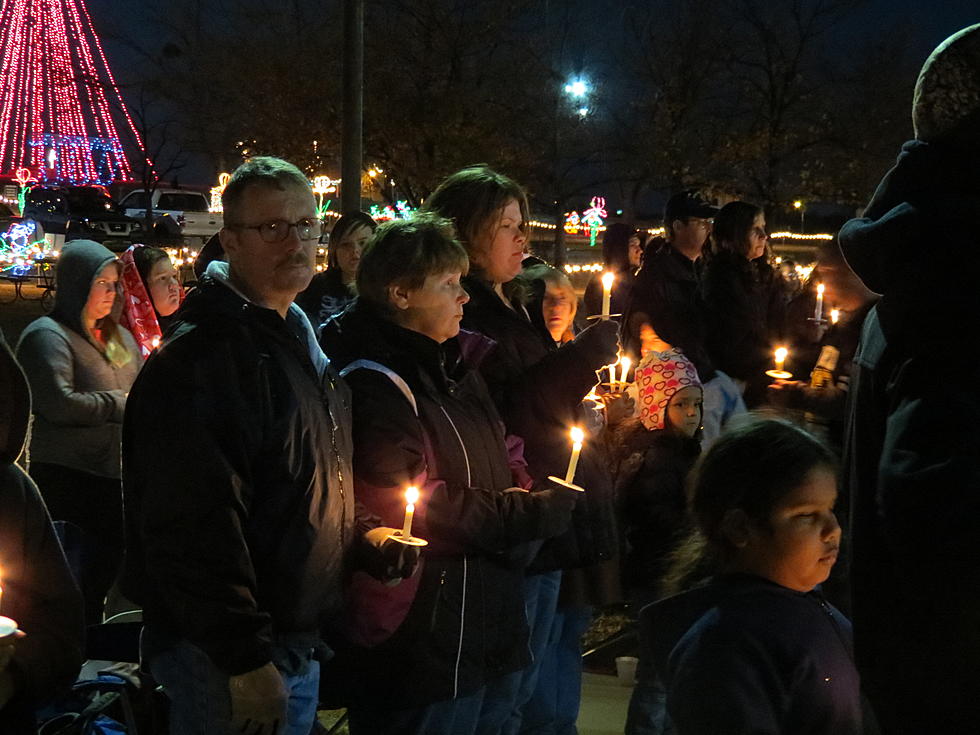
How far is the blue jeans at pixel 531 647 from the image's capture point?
133 inches

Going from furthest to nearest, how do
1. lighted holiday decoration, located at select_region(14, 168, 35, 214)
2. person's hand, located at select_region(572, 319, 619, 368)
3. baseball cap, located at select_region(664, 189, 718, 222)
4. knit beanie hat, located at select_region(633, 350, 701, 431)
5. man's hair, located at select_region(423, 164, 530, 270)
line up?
lighted holiday decoration, located at select_region(14, 168, 35, 214)
baseball cap, located at select_region(664, 189, 718, 222)
knit beanie hat, located at select_region(633, 350, 701, 431)
man's hair, located at select_region(423, 164, 530, 270)
person's hand, located at select_region(572, 319, 619, 368)

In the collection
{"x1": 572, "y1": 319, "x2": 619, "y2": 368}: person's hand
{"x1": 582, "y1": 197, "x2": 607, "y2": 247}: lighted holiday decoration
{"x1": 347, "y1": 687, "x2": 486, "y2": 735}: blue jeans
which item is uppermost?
{"x1": 582, "y1": 197, "x2": 607, "y2": 247}: lighted holiday decoration

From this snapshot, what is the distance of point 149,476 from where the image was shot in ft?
8.23

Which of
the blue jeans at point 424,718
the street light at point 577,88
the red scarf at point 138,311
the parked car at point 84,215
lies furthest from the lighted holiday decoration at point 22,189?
the blue jeans at point 424,718

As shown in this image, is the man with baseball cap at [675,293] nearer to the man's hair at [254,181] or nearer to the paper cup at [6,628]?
the man's hair at [254,181]

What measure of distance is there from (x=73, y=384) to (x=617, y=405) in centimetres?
246

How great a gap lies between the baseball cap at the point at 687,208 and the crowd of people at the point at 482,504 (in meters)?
1.41

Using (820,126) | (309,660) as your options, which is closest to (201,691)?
(309,660)

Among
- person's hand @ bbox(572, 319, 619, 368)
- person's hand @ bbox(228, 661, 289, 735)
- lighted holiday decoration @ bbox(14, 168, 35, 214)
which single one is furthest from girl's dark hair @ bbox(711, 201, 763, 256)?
lighted holiday decoration @ bbox(14, 168, 35, 214)

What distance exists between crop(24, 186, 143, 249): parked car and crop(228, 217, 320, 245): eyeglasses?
29835 mm

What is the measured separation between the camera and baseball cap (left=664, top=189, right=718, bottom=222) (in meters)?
5.88

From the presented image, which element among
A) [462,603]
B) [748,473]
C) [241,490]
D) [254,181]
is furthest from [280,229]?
[748,473]

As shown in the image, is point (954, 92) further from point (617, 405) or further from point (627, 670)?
point (627, 670)

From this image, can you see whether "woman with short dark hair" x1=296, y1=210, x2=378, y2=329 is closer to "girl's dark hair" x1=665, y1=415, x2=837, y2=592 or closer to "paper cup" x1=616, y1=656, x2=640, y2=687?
"paper cup" x1=616, y1=656, x2=640, y2=687
